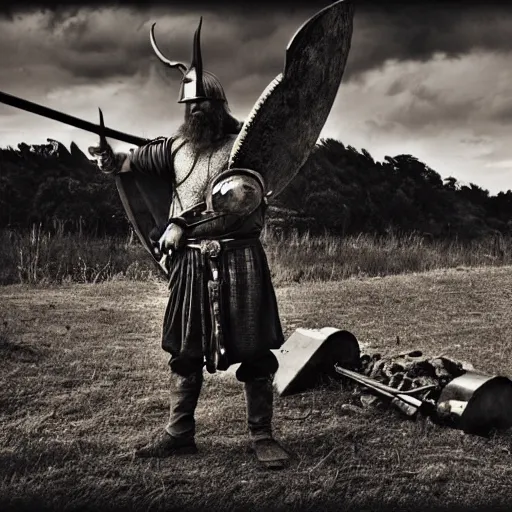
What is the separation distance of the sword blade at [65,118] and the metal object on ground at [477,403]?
2.13 m

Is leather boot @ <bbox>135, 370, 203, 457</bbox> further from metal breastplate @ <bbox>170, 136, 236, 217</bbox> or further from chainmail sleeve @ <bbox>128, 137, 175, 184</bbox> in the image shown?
chainmail sleeve @ <bbox>128, 137, 175, 184</bbox>

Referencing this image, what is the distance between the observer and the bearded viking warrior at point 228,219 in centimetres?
332

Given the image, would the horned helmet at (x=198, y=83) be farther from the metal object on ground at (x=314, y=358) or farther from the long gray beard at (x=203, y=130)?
the metal object on ground at (x=314, y=358)

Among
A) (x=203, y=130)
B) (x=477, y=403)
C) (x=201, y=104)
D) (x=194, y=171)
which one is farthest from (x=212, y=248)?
(x=477, y=403)

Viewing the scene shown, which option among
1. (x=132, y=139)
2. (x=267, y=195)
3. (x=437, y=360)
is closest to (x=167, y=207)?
(x=132, y=139)

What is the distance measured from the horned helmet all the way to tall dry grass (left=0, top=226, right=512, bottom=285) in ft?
14.5

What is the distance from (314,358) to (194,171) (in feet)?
5.41

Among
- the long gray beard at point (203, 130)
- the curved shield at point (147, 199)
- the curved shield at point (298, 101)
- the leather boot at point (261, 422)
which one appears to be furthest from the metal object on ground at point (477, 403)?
the long gray beard at point (203, 130)

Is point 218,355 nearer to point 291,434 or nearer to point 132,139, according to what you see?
point 291,434

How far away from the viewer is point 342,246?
935 cm

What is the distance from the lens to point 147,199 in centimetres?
388

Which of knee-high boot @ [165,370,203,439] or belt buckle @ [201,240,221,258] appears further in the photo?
knee-high boot @ [165,370,203,439]

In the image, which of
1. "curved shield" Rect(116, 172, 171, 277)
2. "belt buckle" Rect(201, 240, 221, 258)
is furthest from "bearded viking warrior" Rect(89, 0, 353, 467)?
"curved shield" Rect(116, 172, 171, 277)

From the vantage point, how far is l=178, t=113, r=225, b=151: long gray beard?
353 cm
